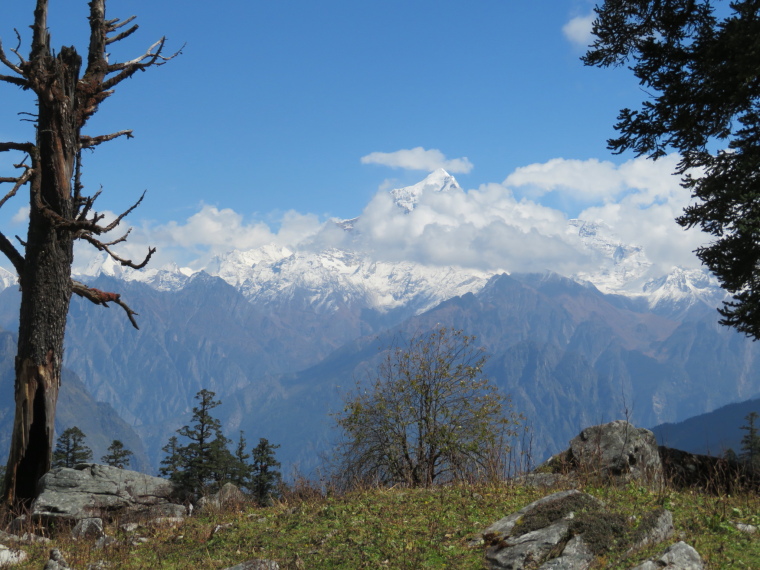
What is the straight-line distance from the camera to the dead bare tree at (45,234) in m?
12.7

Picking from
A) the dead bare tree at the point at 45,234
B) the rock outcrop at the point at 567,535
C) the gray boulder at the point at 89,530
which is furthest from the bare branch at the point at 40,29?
the rock outcrop at the point at 567,535

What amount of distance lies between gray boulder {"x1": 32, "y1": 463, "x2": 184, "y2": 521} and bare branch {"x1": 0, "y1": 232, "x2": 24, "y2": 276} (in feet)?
13.4

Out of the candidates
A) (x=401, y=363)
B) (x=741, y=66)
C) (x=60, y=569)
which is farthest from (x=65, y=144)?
(x=741, y=66)

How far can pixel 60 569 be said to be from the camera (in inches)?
332

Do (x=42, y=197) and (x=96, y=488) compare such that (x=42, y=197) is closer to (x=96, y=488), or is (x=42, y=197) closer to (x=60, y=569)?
(x=96, y=488)

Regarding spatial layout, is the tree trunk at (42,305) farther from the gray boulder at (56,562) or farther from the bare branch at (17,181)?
the gray boulder at (56,562)

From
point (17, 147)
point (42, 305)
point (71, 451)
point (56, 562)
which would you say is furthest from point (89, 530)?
point (71, 451)

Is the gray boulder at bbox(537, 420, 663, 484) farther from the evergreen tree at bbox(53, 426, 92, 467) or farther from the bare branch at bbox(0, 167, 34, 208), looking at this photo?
the evergreen tree at bbox(53, 426, 92, 467)

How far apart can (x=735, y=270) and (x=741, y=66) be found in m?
6.24

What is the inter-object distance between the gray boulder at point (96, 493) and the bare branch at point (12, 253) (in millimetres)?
4081

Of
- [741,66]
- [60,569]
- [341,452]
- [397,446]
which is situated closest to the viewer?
[60,569]

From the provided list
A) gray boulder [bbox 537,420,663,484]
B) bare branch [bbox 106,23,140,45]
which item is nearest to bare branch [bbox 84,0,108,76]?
bare branch [bbox 106,23,140,45]

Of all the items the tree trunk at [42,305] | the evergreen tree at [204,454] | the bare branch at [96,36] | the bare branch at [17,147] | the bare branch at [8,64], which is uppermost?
the bare branch at [96,36]

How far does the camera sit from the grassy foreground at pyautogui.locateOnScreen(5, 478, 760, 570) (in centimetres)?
771
